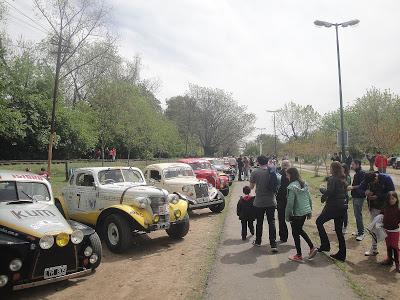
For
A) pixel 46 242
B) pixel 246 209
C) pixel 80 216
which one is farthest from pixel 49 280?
pixel 246 209

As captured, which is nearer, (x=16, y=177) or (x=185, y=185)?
(x=16, y=177)

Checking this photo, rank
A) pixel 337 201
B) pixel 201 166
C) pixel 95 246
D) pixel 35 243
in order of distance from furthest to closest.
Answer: pixel 201 166 → pixel 337 201 → pixel 95 246 → pixel 35 243

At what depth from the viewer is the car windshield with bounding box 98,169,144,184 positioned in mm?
10073

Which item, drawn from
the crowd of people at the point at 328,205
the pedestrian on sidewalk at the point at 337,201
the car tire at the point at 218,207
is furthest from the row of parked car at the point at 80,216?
the pedestrian on sidewalk at the point at 337,201

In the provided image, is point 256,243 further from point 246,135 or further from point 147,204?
point 246,135

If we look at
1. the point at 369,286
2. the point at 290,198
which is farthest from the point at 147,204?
the point at 369,286

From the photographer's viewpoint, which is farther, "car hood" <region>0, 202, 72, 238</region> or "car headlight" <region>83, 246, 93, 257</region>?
"car headlight" <region>83, 246, 93, 257</region>

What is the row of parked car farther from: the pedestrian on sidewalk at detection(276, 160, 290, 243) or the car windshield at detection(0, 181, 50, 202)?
the pedestrian on sidewalk at detection(276, 160, 290, 243)

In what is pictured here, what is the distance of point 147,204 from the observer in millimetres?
8883

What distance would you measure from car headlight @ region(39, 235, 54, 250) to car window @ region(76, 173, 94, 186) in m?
4.00

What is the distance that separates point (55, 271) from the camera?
605 centimetres

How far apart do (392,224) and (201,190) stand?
7046 millimetres

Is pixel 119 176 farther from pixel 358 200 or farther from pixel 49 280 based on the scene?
pixel 358 200

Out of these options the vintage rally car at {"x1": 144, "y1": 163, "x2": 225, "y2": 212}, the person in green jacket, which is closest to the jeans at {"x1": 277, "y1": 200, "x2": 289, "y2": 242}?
the person in green jacket
